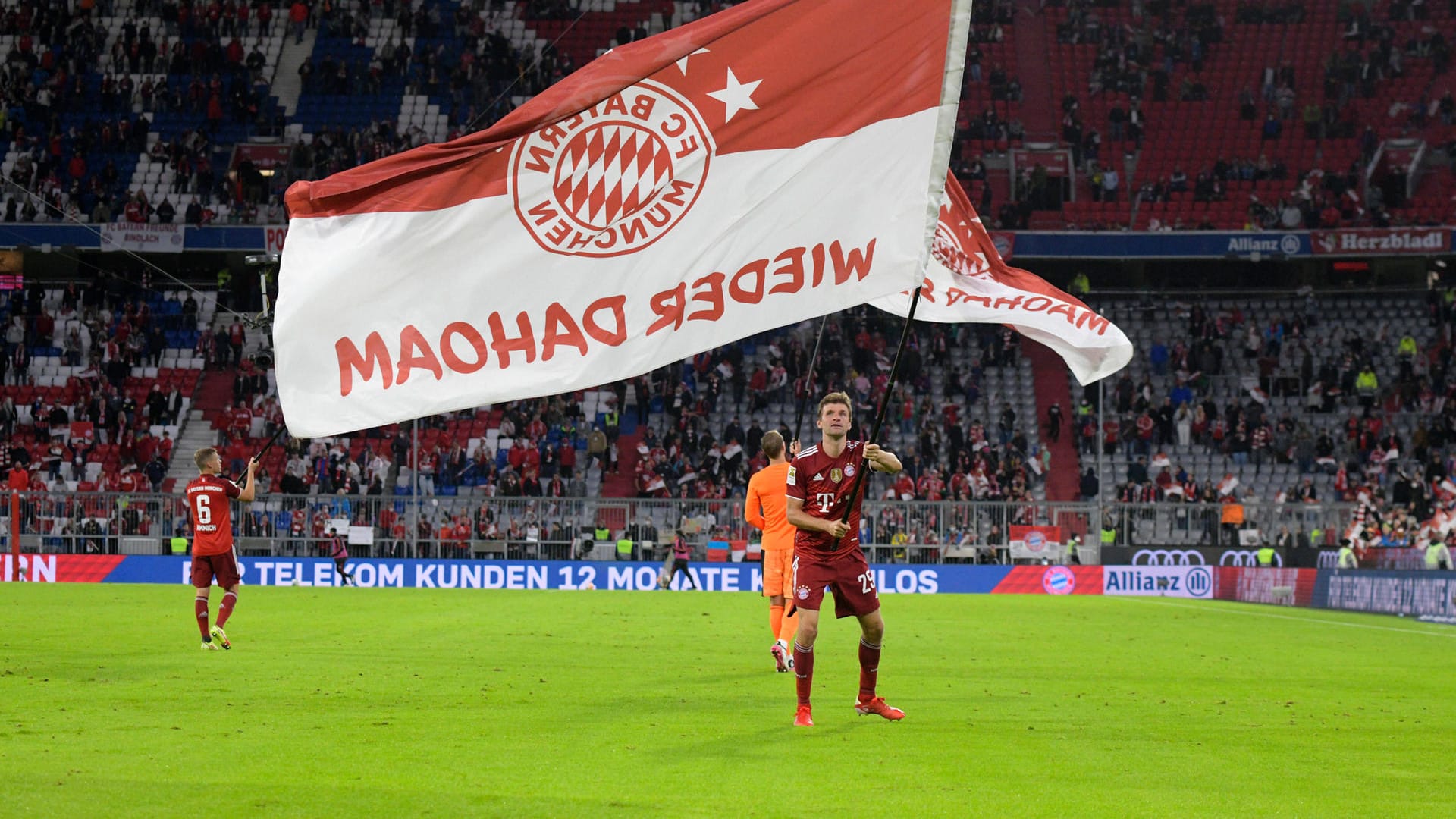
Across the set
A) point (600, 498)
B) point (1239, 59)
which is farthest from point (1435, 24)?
point (600, 498)

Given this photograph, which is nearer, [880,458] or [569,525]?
[880,458]

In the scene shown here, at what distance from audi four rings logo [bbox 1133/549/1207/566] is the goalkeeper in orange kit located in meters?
23.0

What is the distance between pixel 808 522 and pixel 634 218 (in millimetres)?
2579

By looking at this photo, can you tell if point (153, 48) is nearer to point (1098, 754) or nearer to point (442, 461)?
point (442, 461)

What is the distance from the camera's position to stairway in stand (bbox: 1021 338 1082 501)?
44.0 metres

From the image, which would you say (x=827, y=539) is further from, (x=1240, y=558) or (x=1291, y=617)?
(x=1240, y=558)

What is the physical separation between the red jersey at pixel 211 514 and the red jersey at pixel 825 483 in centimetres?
885

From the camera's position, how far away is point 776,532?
15867 mm

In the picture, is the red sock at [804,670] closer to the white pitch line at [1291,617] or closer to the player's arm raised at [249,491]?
the player's arm raised at [249,491]

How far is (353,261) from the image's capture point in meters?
9.80

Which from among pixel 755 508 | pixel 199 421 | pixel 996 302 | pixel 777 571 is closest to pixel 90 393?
pixel 199 421

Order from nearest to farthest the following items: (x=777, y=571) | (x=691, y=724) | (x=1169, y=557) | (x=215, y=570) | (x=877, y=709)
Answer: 1. (x=691, y=724)
2. (x=877, y=709)
3. (x=777, y=571)
4. (x=215, y=570)
5. (x=1169, y=557)

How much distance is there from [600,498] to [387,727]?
89.7 feet

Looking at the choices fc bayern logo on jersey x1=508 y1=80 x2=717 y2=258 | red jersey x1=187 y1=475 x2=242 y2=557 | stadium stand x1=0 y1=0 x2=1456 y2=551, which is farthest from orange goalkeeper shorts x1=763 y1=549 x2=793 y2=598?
stadium stand x1=0 y1=0 x2=1456 y2=551
